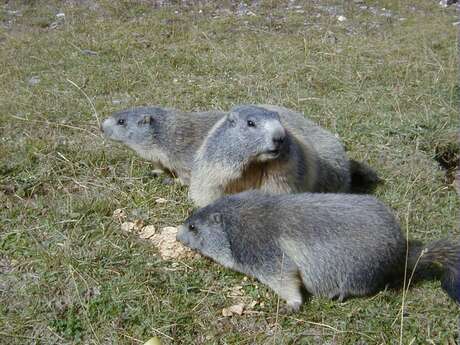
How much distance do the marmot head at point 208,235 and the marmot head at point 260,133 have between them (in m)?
0.63

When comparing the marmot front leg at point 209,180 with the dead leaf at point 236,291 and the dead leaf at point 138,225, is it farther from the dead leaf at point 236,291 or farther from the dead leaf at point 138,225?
the dead leaf at point 236,291

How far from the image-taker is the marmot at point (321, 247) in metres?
4.05

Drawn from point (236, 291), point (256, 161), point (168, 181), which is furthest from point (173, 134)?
point (236, 291)

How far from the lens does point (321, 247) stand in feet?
13.4

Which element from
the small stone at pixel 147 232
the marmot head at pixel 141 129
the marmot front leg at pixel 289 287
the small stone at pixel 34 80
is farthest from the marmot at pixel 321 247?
the small stone at pixel 34 80

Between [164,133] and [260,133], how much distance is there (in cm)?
191

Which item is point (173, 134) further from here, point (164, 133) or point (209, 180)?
point (209, 180)

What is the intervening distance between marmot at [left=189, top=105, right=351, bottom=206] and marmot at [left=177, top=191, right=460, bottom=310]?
16.3 inches

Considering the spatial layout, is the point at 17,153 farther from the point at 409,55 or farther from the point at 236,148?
the point at 409,55

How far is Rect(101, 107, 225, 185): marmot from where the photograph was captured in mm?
6102

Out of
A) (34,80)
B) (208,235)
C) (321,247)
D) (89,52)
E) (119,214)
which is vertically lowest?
(34,80)

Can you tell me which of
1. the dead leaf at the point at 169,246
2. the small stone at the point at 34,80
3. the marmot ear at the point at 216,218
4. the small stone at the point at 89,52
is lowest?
the small stone at the point at 34,80

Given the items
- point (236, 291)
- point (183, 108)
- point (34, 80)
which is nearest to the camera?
point (236, 291)

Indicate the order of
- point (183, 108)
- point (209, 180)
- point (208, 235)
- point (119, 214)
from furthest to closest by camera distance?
point (183, 108), point (119, 214), point (209, 180), point (208, 235)
